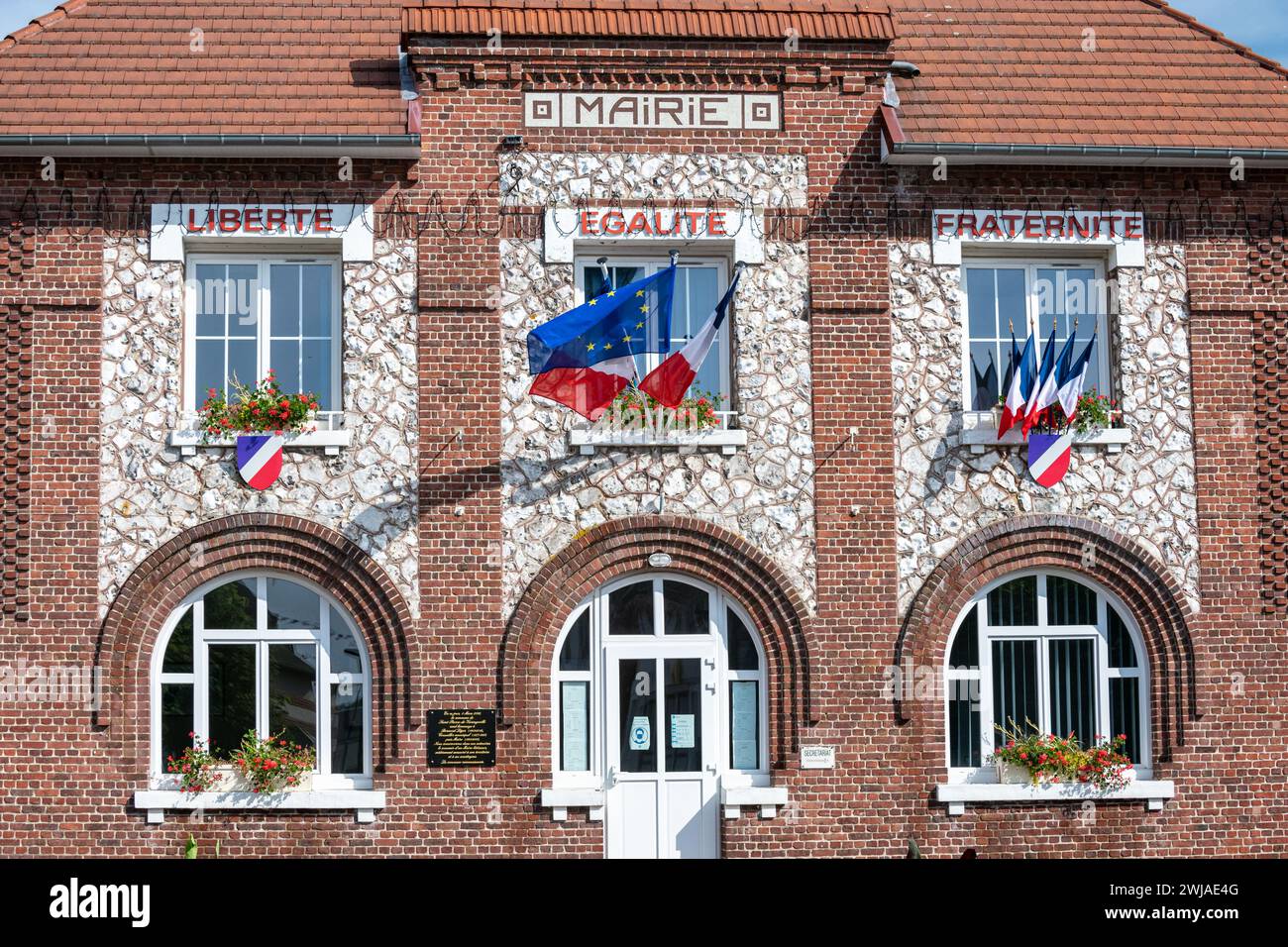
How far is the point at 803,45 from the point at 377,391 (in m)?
5.43

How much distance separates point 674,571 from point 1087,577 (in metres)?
4.09

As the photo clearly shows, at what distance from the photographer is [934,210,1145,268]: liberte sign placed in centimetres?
1455

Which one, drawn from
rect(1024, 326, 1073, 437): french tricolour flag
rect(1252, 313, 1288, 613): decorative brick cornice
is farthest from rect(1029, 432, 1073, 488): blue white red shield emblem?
rect(1252, 313, 1288, 613): decorative brick cornice

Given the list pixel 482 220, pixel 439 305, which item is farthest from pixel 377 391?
pixel 482 220

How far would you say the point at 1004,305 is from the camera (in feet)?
48.7

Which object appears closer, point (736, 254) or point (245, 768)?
point (245, 768)

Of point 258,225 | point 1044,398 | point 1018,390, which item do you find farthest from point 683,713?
point 258,225

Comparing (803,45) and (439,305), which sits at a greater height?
(803,45)

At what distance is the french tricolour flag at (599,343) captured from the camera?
13.0 m

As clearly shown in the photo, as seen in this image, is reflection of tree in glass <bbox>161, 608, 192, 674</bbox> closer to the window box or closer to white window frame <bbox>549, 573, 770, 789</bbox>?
the window box

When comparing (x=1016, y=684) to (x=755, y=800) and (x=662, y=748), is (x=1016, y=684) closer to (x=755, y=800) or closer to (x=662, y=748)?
(x=755, y=800)

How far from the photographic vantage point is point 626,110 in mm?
14469

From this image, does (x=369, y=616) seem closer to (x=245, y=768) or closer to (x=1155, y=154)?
(x=245, y=768)

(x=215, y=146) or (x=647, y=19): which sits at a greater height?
(x=647, y=19)
